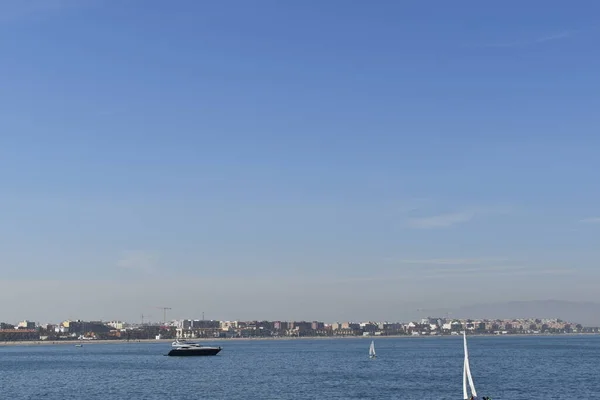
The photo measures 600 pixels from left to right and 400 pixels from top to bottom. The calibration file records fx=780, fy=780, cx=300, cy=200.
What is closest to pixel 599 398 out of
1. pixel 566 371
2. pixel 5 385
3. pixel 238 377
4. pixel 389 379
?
pixel 389 379

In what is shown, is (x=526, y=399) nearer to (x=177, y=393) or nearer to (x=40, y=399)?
(x=177, y=393)

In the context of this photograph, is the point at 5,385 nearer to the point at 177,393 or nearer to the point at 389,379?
the point at 177,393

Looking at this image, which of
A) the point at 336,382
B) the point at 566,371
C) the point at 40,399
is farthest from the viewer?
the point at 566,371

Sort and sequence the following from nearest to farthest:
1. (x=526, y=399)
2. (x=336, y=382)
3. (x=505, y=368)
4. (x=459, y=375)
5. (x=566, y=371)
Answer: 1. (x=526, y=399)
2. (x=336, y=382)
3. (x=459, y=375)
4. (x=566, y=371)
5. (x=505, y=368)

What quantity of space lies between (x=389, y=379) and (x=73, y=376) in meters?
67.0

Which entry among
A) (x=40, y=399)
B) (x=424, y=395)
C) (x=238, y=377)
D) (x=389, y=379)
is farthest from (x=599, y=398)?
(x=40, y=399)

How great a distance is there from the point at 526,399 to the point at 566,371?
60297 mm

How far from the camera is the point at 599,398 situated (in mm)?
109250

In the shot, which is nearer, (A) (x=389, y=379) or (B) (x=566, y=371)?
(A) (x=389, y=379)

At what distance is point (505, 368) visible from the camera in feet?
572

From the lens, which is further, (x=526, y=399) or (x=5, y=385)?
(x=5, y=385)

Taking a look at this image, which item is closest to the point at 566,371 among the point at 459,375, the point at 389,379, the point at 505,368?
the point at 505,368

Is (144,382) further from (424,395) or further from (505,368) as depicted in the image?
(505,368)

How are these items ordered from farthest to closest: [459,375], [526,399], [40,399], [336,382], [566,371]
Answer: [566,371] → [459,375] → [336,382] → [40,399] → [526,399]
